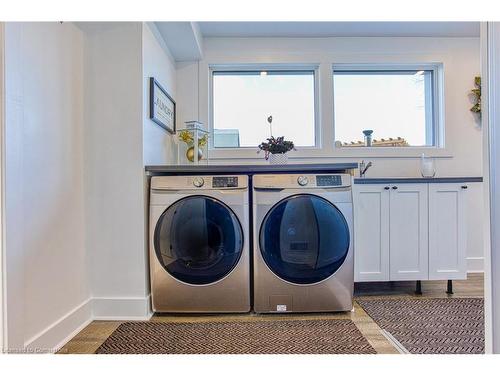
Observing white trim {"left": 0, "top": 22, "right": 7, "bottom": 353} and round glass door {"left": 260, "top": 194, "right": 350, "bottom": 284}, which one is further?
round glass door {"left": 260, "top": 194, "right": 350, "bottom": 284}

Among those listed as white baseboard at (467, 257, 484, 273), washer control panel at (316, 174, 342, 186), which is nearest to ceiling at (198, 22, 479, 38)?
washer control panel at (316, 174, 342, 186)

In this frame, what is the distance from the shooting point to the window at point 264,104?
2.96 m

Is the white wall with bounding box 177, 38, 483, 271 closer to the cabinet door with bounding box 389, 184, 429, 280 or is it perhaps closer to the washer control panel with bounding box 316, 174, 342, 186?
the cabinet door with bounding box 389, 184, 429, 280

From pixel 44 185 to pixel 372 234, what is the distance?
2.04 meters

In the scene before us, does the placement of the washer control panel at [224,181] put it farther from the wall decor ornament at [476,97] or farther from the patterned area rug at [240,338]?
the wall decor ornament at [476,97]

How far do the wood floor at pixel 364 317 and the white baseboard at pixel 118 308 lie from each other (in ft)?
0.16

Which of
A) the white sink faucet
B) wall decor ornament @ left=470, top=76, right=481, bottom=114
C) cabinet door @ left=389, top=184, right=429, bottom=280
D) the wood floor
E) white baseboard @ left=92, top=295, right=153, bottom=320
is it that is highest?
wall decor ornament @ left=470, top=76, right=481, bottom=114

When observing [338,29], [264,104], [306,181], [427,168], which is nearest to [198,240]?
[306,181]

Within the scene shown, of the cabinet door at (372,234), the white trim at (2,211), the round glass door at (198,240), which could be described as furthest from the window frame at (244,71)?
the white trim at (2,211)

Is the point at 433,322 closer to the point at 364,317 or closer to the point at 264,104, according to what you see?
the point at 364,317

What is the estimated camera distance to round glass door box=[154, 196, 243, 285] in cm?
191

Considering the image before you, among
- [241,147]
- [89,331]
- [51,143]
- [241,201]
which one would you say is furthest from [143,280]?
[241,147]
